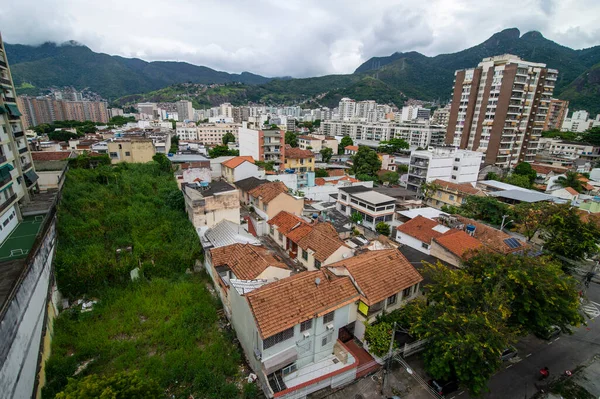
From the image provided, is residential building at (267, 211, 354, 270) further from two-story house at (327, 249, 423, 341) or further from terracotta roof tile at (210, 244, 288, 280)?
terracotta roof tile at (210, 244, 288, 280)

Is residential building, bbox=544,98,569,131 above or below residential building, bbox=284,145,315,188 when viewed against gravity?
above

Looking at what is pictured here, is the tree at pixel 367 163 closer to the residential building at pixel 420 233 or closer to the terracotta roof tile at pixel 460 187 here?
the terracotta roof tile at pixel 460 187

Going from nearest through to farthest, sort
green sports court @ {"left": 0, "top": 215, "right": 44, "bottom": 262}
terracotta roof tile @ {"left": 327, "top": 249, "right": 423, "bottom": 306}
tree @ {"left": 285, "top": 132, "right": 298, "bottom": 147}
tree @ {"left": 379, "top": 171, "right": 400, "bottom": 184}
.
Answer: terracotta roof tile @ {"left": 327, "top": 249, "right": 423, "bottom": 306} → green sports court @ {"left": 0, "top": 215, "right": 44, "bottom": 262} → tree @ {"left": 379, "top": 171, "right": 400, "bottom": 184} → tree @ {"left": 285, "top": 132, "right": 298, "bottom": 147}

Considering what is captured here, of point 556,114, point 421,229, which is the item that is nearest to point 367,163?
point 421,229

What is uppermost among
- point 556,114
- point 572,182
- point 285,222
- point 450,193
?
point 556,114

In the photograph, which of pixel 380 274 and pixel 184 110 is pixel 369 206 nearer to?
pixel 380 274

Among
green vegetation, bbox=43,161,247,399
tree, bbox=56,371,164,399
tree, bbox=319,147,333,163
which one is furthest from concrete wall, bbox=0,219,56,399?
tree, bbox=319,147,333,163

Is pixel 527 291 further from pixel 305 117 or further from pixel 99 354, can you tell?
pixel 305 117
